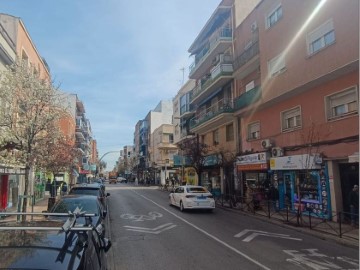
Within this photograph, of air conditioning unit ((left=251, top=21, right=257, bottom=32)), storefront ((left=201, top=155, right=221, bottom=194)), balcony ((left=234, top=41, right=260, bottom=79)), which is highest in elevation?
air conditioning unit ((left=251, top=21, right=257, bottom=32))

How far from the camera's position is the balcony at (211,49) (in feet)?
98.8

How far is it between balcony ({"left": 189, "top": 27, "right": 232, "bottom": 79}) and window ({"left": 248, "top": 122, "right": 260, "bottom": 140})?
7793 millimetres

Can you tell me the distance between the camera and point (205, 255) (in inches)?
369

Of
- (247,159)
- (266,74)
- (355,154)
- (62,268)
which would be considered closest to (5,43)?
(266,74)

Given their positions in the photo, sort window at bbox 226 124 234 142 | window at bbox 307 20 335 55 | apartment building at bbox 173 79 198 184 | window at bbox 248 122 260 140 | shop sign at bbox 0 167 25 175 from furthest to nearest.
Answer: apartment building at bbox 173 79 198 184
window at bbox 226 124 234 142
window at bbox 248 122 260 140
shop sign at bbox 0 167 25 175
window at bbox 307 20 335 55

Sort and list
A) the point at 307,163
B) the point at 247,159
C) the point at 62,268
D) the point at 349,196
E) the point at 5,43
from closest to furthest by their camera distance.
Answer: the point at 62,268 → the point at 349,196 → the point at 307,163 → the point at 5,43 → the point at 247,159

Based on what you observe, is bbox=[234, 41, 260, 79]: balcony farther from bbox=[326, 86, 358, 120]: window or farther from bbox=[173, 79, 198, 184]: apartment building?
bbox=[173, 79, 198, 184]: apartment building

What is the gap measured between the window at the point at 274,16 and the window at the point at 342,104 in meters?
6.25

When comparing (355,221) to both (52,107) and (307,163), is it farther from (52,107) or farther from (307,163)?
(52,107)

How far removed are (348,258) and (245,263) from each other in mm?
2882

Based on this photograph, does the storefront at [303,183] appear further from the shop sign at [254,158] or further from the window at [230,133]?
the window at [230,133]

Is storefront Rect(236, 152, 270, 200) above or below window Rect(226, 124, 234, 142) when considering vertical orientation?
below

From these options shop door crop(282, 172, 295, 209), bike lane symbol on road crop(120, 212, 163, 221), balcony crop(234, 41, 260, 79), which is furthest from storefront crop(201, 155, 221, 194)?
bike lane symbol on road crop(120, 212, 163, 221)

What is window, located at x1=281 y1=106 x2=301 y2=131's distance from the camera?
20156 mm
